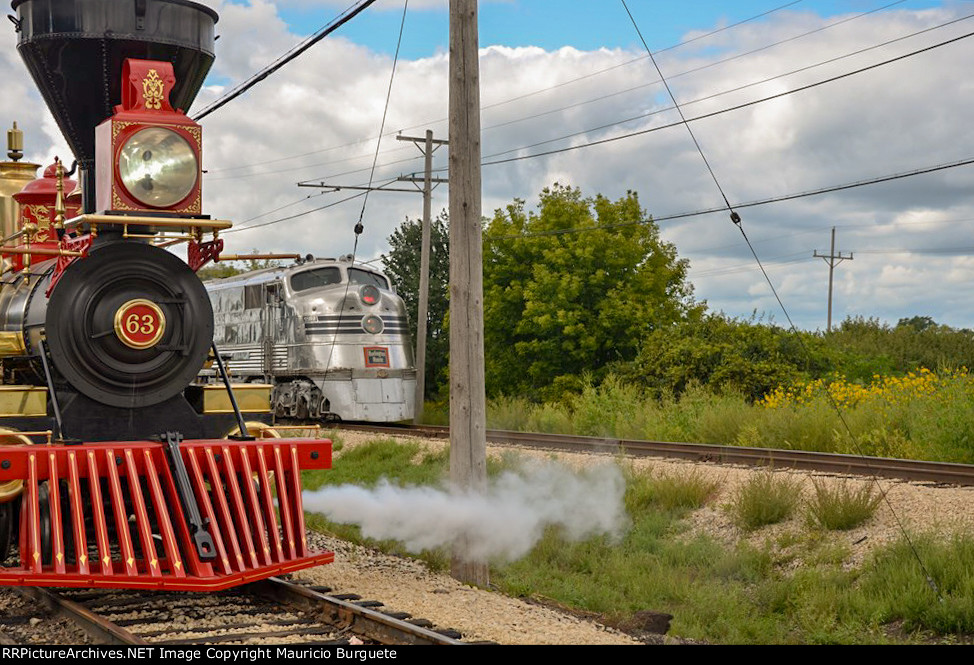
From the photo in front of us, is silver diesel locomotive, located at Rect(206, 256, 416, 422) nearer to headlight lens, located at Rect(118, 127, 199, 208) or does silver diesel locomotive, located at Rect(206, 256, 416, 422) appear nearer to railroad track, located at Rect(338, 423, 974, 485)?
railroad track, located at Rect(338, 423, 974, 485)

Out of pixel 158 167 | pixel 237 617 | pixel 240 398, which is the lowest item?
pixel 237 617

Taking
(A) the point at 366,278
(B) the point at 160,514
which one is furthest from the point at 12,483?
(A) the point at 366,278

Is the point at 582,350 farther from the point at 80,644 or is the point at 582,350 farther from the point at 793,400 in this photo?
the point at 80,644

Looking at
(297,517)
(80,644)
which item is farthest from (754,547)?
(80,644)

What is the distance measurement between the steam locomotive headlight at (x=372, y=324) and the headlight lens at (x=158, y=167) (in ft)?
44.1

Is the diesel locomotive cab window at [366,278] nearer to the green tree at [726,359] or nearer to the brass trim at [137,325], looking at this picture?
the green tree at [726,359]

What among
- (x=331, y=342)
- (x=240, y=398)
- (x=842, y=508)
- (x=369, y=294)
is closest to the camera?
(x=240, y=398)

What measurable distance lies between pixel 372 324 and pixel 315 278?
1.64 m

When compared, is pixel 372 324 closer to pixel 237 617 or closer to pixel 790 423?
pixel 790 423

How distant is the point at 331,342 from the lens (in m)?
20.5

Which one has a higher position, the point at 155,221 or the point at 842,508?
the point at 155,221

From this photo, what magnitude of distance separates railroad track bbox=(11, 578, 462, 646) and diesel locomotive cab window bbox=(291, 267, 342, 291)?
1403cm

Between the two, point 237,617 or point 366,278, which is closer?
point 237,617

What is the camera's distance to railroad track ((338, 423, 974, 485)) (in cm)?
1090
